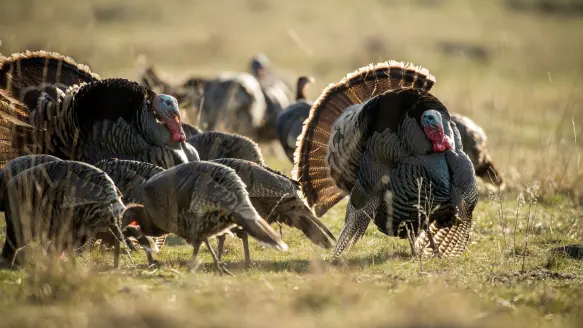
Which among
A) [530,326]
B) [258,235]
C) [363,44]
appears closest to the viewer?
[530,326]

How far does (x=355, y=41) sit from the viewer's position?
37.9 meters

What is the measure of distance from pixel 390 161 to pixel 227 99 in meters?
6.95

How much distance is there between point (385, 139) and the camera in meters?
7.60

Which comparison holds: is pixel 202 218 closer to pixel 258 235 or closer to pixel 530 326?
pixel 258 235

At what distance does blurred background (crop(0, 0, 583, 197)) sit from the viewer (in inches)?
976

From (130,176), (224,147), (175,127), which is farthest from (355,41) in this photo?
(130,176)

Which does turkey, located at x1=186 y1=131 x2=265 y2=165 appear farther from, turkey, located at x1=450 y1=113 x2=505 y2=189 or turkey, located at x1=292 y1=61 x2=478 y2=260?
turkey, located at x1=450 y1=113 x2=505 y2=189

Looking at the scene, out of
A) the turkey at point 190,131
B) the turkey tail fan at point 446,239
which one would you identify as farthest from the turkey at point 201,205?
the turkey at point 190,131

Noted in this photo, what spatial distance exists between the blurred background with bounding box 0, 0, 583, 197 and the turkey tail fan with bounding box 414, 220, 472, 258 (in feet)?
31.1

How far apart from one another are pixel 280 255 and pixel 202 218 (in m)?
1.63

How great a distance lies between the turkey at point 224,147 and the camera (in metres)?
8.76

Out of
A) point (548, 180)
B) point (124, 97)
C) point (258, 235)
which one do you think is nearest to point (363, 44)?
point (548, 180)

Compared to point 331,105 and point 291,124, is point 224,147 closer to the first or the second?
point 331,105

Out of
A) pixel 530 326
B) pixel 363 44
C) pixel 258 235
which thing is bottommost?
pixel 530 326
